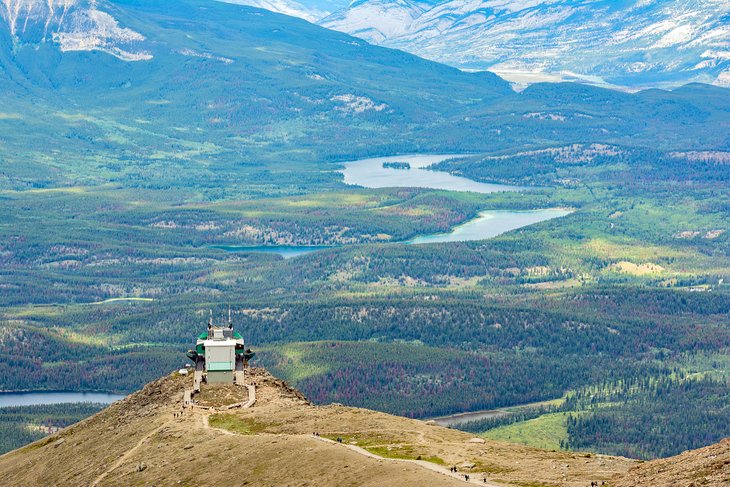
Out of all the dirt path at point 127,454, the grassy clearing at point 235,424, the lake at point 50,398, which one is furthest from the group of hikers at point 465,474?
the lake at point 50,398

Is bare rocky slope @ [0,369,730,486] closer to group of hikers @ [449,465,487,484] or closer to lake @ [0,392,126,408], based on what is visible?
group of hikers @ [449,465,487,484]

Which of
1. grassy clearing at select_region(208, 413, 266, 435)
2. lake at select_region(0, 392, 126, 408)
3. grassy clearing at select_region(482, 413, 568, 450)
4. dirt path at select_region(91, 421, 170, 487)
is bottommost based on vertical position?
lake at select_region(0, 392, 126, 408)

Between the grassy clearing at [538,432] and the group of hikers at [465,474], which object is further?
the grassy clearing at [538,432]

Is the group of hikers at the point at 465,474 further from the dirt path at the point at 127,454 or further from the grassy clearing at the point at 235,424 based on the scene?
the dirt path at the point at 127,454

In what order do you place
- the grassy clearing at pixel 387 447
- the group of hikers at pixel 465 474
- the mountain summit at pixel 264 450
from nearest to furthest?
1. the group of hikers at pixel 465 474
2. the mountain summit at pixel 264 450
3. the grassy clearing at pixel 387 447

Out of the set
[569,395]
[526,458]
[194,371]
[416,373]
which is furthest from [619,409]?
[526,458]

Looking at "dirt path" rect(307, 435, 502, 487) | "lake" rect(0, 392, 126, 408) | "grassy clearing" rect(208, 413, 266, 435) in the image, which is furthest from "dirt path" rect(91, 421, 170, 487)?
"lake" rect(0, 392, 126, 408)
